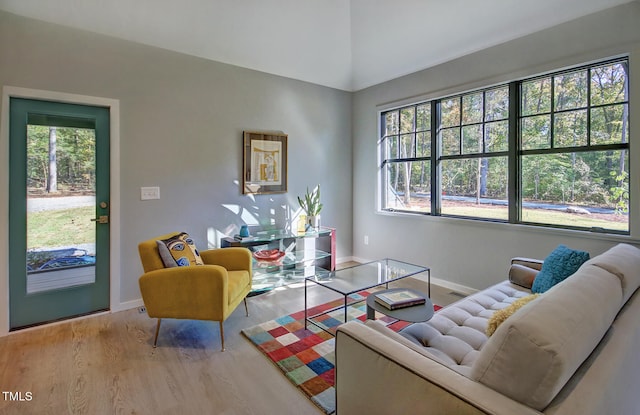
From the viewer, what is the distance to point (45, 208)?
2.97 metres

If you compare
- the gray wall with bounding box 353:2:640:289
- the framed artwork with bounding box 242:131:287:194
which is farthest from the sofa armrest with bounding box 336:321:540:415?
the framed artwork with bounding box 242:131:287:194

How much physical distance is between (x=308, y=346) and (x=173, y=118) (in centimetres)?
262

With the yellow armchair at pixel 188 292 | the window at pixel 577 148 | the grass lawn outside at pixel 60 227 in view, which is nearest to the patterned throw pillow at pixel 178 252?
the yellow armchair at pixel 188 292

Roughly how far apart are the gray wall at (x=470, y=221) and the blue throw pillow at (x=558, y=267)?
83 centimetres

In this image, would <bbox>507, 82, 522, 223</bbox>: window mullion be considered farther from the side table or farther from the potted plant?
the potted plant

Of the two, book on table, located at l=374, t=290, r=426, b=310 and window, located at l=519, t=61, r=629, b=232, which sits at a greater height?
window, located at l=519, t=61, r=629, b=232

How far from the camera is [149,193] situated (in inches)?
135

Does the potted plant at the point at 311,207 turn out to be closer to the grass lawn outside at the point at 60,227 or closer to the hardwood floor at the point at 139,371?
the hardwood floor at the point at 139,371

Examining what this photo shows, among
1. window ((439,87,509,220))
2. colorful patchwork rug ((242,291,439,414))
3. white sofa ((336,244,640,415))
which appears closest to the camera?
white sofa ((336,244,640,415))

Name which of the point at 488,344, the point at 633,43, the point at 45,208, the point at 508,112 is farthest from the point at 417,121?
the point at 45,208

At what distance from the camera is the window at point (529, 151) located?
2836mm

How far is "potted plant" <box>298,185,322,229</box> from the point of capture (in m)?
4.44

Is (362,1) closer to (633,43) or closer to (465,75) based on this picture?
(465,75)

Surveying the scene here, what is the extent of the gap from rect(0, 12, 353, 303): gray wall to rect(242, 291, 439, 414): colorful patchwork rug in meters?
1.41
